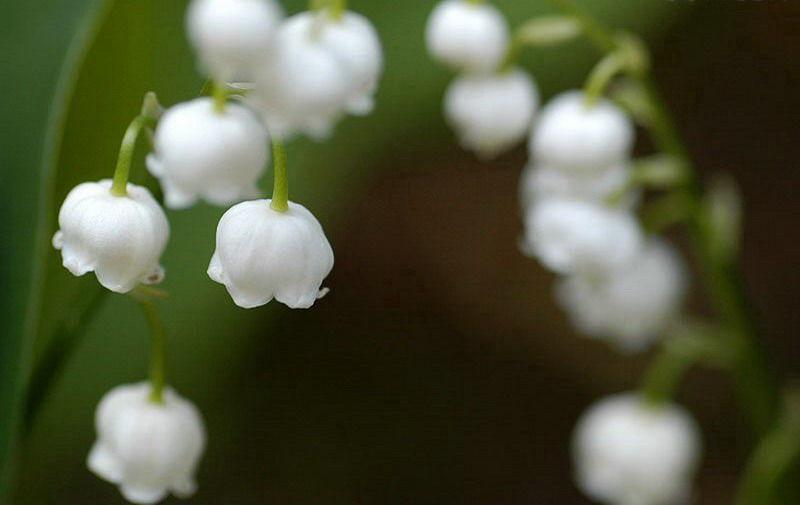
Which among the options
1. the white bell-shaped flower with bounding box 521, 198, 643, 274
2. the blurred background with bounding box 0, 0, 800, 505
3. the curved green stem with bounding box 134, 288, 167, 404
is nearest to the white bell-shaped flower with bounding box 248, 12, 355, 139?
the curved green stem with bounding box 134, 288, 167, 404

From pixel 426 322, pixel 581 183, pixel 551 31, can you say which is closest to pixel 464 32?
pixel 551 31

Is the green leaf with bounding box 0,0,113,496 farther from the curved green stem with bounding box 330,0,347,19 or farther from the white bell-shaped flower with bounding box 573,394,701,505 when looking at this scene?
the white bell-shaped flower with bounding box 573,394,701,505

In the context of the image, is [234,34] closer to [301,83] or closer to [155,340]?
[301,83]

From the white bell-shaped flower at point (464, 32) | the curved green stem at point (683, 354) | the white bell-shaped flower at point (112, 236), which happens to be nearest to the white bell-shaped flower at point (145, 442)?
the white bell-shaped flower at point (112, 236)

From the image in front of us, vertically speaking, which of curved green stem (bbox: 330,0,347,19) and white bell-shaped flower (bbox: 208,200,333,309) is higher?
curved green stem (bbox: 330,0,347,19)

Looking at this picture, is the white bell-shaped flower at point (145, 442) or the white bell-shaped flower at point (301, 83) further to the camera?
the white bell-shaped flower at point (145, 442)

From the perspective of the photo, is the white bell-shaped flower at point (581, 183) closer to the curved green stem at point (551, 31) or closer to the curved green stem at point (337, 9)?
the curved green stem at point (551, 31)
